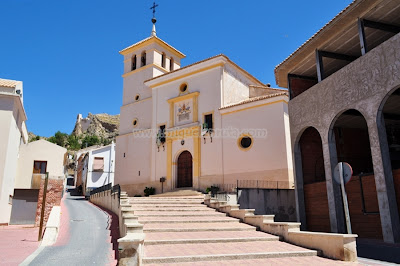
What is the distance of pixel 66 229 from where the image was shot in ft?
37.3

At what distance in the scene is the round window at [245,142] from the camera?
63.2 feet

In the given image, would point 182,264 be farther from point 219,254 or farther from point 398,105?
point 398,105

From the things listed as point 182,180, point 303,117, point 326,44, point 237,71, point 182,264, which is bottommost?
point 182,264

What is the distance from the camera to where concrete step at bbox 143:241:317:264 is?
21.7 ft

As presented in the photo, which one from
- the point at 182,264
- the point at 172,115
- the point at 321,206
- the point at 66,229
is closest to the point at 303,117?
the point at 321,206

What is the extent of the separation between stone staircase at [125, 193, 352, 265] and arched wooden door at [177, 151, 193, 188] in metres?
9.65

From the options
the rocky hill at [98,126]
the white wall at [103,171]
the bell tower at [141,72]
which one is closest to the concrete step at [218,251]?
the bell tower at [141,72]

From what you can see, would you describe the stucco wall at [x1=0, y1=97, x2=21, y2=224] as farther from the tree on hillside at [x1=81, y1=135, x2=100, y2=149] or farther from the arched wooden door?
the tree on hillside at [x1=81, y1=135, x2=100, y2=149]

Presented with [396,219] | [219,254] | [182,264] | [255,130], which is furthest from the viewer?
[255,130]

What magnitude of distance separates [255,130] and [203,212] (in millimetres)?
8400

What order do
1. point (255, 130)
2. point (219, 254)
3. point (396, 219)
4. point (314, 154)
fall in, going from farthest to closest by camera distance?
point (255, 130) → point (314, 154) → point (396, 219) → point (219, 254)

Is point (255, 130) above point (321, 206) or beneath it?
above

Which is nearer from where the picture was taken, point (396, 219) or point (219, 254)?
point (219, 254)

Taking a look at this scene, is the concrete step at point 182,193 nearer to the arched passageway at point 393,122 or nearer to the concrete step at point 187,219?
the concrete step at point 187,219
